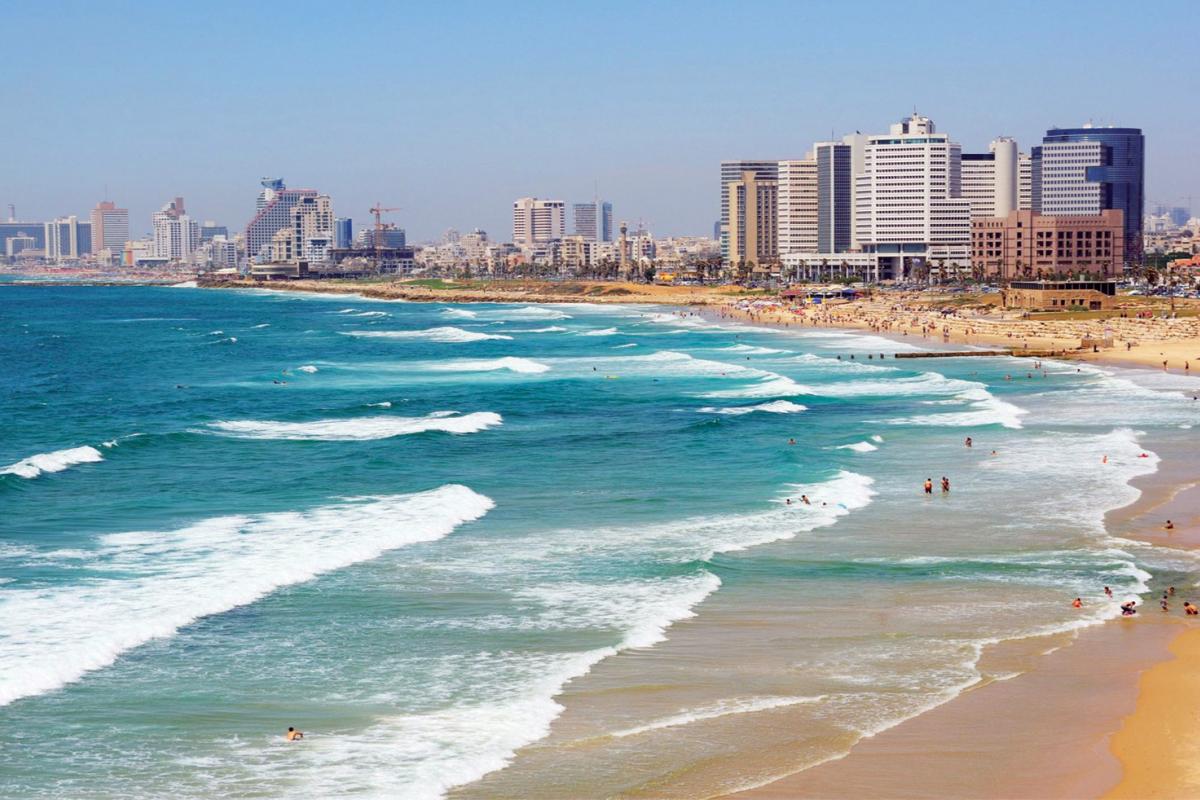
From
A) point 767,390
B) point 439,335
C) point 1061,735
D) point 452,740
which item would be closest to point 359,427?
point 767,390

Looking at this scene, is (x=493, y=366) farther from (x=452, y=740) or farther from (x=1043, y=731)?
(x=1043, y=731)

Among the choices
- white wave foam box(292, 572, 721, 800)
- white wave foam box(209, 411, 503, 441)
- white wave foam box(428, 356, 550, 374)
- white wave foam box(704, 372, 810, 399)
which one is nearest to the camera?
white wave foam box(292, 572, 721, 800)

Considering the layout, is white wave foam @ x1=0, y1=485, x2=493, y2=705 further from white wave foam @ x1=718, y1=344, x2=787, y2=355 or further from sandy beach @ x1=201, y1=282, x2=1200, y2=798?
white wave foam @ x1=718, y1=344, x2=787, y2=355

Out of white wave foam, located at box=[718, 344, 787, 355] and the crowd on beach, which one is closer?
the crowd on beach

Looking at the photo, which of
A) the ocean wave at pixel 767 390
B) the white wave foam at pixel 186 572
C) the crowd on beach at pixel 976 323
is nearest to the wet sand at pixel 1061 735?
the white wave foam at pixel 186 572

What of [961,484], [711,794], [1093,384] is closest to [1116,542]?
[961,484]

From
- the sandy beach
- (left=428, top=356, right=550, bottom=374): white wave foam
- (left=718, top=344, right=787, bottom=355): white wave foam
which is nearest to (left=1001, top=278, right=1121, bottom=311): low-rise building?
(left=718, top=344, right=787, bottom=355): white wave foam

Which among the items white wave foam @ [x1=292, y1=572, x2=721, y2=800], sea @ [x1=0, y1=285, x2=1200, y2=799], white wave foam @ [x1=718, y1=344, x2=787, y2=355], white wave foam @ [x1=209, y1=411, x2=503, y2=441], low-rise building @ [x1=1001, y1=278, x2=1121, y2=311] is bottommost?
white wave foam @ [x1=292, y1=572, x2=721, y2=800]

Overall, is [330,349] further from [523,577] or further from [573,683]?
[573,683]
